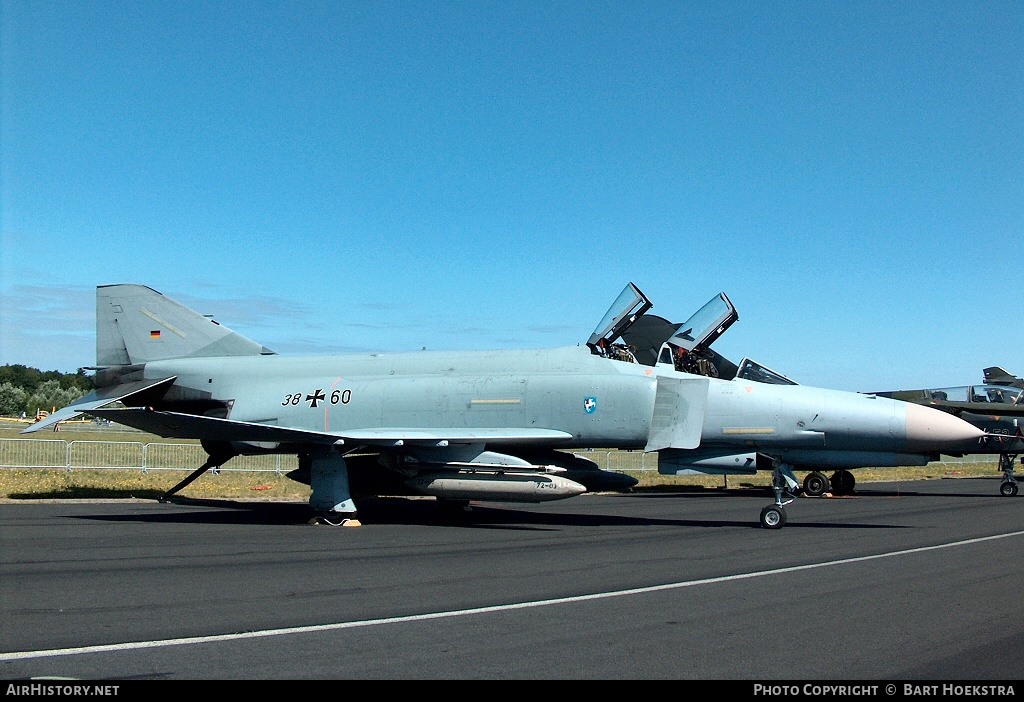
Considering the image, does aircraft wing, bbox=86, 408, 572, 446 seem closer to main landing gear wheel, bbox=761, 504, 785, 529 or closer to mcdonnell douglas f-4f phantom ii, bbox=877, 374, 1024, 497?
main landing gear wheel, bbox=761, 504, 785, 529

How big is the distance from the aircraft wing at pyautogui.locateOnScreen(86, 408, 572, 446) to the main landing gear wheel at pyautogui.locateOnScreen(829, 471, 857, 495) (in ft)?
51.1

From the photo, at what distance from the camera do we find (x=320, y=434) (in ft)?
44.5

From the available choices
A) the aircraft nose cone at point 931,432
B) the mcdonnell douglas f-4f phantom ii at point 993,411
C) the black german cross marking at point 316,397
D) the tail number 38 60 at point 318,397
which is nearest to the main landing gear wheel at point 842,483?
the mcdonnell douglas f-4f phantom ii at point 993,411

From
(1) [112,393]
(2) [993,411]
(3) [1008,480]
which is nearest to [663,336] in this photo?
(1) [112,393]

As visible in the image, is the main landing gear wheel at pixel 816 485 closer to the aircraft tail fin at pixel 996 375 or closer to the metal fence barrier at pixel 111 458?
the metal fence barrier at pixel 111 458

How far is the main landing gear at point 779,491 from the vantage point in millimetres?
13219

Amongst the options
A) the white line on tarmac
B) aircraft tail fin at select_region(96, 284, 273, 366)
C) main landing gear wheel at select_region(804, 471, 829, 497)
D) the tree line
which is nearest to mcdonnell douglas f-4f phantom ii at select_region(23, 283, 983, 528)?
aircraft tail fin at select_region(96, 284, 273, 366)

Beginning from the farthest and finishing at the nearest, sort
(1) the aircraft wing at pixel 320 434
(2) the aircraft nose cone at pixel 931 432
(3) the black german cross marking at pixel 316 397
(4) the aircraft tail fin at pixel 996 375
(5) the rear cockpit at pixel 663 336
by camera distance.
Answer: (4) the aircraft tail fin at pixel 996 375 < (3) the black german cross marking at pixel 316 397 < (5) the rear cockpit at pixel 663 336 < (1) the aircraft wing at pixel 320 434 < (2) the aircraft nose cone at pixel 931 432

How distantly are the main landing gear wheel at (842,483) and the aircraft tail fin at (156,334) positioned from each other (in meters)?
17.6

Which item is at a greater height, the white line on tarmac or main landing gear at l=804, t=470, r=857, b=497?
the white line on tarmac

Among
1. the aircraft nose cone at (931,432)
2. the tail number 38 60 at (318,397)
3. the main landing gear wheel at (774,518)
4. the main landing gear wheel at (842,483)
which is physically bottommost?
the main landing gear wheel at (842,483)

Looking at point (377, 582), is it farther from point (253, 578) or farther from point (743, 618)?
point (743, 618)

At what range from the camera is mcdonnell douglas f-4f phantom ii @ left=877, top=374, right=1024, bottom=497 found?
24547mm
